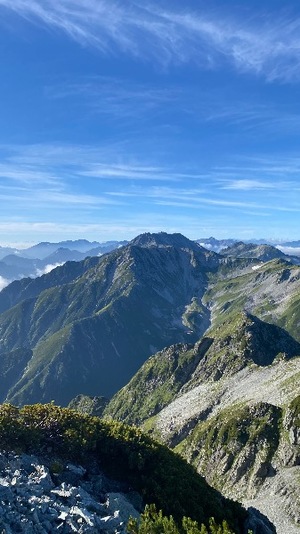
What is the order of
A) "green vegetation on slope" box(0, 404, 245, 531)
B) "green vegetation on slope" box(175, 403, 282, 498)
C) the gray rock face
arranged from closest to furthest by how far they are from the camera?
1. the gray rock face
2. "green vegetation on slope" box(0, 404, 245, 531)
3. "green vegetation on slope" box(175, 403, 282, 498)

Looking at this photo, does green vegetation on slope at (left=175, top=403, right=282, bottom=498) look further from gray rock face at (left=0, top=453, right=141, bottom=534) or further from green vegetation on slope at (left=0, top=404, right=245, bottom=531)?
gray rock face at (left=0, top=453, right=141, bottom=534)

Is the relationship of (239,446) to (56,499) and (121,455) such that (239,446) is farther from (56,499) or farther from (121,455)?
(56,499)

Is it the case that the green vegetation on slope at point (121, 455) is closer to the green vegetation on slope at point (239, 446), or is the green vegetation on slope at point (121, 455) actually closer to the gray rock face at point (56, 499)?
the gray rock face at point (56, 499)

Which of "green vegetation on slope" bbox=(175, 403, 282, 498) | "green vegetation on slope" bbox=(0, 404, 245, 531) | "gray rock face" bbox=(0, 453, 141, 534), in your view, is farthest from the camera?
"green vegetation on slope" bbox=(175, 403, 282, 498)

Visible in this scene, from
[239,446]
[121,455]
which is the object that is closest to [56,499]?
[121,455]

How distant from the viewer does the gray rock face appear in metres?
41.4

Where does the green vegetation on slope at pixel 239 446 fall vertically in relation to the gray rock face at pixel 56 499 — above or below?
below

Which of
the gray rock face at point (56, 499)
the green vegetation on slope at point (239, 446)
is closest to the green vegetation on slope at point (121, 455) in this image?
the gray rock face at point (56, 499)

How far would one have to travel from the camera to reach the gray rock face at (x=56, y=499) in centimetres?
4138

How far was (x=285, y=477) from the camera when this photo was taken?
4808 inches

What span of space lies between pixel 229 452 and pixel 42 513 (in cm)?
11446

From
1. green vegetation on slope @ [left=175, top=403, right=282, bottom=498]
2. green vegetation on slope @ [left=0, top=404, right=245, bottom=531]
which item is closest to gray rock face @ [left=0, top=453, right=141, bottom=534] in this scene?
green vegetation on slope @ [left=0, top=404, right=245, bottom=531]

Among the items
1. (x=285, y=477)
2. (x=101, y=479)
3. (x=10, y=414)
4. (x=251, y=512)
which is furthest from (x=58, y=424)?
(x=285, y=477)

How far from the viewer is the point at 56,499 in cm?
4672
